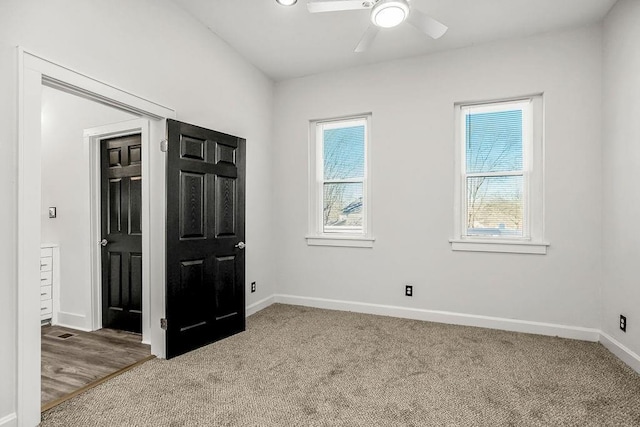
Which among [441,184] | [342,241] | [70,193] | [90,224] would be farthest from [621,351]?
[70,193]

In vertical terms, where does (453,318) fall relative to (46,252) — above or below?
below

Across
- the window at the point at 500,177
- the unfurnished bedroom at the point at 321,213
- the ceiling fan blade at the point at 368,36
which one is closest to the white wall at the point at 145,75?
the unfurnished bedroom at the point at 321,213

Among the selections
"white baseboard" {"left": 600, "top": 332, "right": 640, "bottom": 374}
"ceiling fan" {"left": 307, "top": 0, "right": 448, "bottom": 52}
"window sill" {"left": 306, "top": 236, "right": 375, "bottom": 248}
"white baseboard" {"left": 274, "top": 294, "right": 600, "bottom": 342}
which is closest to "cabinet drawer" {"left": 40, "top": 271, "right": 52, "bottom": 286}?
"white baseboard" {"left": 274, "top": 294, "right": 600, "bottom": 342}

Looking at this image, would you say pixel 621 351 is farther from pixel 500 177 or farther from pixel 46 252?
pixel 46 252

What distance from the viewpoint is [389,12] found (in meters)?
2.19

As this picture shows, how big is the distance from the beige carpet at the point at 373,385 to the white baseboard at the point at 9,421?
15 cm

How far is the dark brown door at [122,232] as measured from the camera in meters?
3.48

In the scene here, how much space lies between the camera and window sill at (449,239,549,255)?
332 cm

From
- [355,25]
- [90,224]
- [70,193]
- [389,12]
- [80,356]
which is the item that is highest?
Answer: [355,25]

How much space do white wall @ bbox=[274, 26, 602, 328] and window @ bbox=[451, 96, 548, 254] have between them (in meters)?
0.10

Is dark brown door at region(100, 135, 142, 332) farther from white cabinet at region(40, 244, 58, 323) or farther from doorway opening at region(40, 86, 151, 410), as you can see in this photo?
white cabinet at region(40, 244, 58, 323)

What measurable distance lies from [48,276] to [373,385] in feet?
11.9

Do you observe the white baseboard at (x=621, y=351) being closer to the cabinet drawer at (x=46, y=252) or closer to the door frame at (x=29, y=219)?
the door frame at (x=29, y=219)

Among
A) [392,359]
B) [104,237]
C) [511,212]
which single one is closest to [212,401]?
[392,359]
